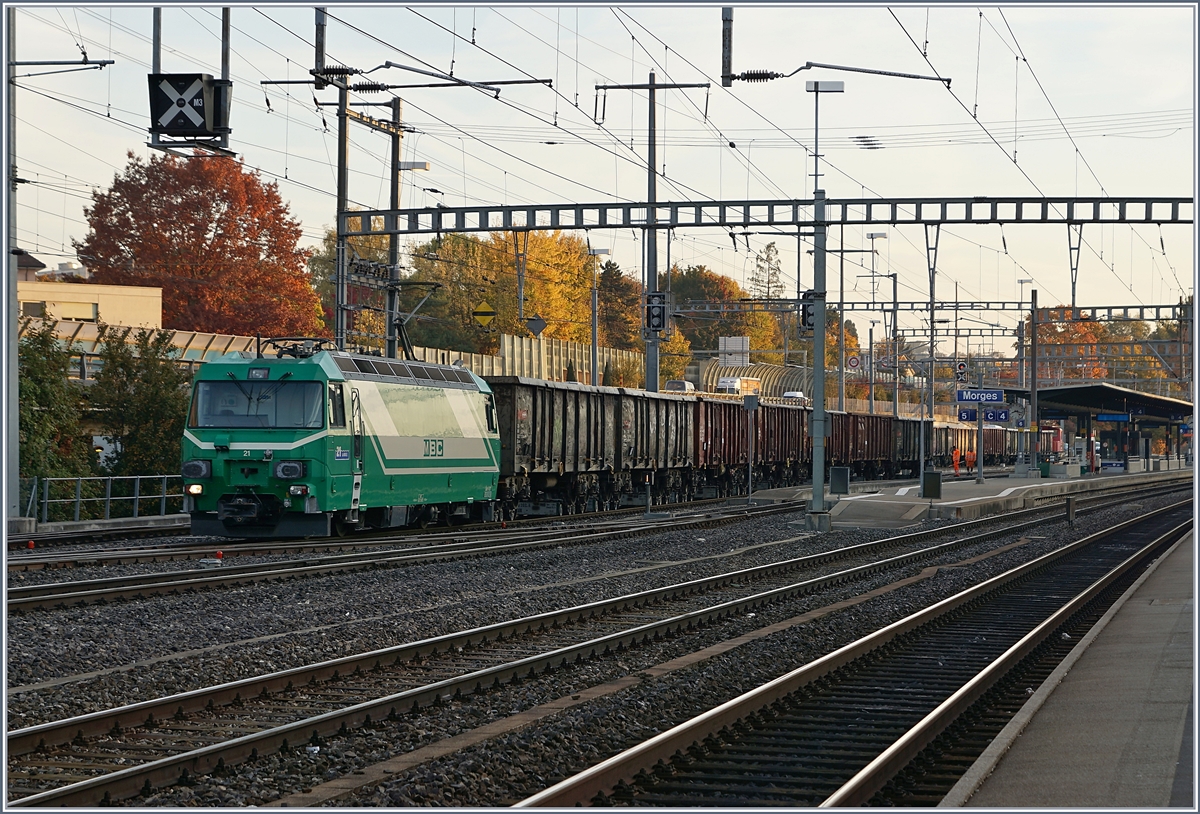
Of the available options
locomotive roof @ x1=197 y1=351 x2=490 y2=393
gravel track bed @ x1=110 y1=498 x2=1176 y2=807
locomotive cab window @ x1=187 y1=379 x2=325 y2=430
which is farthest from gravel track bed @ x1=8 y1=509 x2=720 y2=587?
gravel track bed @ x1=110 y1=498 x2=1176 y2=807

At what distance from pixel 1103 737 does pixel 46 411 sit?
75.4ft

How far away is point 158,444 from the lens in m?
31.9

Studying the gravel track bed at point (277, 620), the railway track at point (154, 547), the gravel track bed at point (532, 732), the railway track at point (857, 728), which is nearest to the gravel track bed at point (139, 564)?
the railway track at point (154, 547)

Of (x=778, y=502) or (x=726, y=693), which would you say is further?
(x=778, y=502)

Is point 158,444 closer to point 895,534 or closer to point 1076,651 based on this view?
point 895,534

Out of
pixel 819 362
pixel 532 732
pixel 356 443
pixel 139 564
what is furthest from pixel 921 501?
pixel 532 732

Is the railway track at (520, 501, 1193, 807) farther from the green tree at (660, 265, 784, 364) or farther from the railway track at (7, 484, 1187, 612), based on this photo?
the green tree at (660, 265, 784, 364)

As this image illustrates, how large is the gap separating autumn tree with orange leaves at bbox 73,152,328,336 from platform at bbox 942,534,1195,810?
51.4 m

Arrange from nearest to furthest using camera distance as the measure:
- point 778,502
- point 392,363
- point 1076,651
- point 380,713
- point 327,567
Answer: point 380,713 < point 1076,651 < point 327,567 < point 392,363 < point 778,502

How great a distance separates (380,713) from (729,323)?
10793 cm

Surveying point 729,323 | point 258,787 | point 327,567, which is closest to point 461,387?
point 327,567

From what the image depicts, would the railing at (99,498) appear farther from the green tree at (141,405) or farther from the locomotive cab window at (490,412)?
the locomotive cab window at (490,412)

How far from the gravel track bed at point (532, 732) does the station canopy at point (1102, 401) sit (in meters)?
Answer: 51.0

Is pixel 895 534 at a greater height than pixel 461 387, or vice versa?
pixel 461 387
